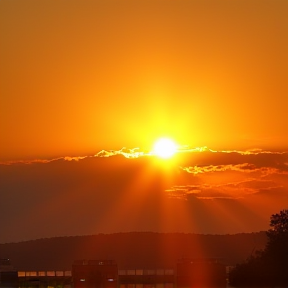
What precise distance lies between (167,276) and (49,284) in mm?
17692

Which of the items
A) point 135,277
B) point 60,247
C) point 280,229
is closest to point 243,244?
point 60,247

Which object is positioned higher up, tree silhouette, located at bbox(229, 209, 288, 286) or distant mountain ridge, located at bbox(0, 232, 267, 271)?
distant mountain ridge, located at bbox(0, 232, 267, 271)

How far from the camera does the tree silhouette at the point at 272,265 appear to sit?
175ft

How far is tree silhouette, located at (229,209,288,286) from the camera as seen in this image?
2095 inches

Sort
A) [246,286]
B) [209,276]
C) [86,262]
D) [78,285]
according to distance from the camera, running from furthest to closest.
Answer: [86,262] → [78,285] → [209,276] → [246,286]

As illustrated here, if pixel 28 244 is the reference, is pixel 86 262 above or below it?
below

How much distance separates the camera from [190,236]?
17500 cm

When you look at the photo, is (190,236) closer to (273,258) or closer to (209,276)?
(209,276)

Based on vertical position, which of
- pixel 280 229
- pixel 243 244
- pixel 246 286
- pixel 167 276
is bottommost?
pixel 246 286

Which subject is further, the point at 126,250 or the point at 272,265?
the point at 126,250

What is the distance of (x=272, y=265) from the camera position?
5672 centimetres

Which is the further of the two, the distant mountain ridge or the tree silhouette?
the distant mountain ridge

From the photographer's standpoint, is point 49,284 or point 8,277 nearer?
point 8,277

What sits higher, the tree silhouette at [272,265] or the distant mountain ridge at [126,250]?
the distant mountain ridge at [126,250]
